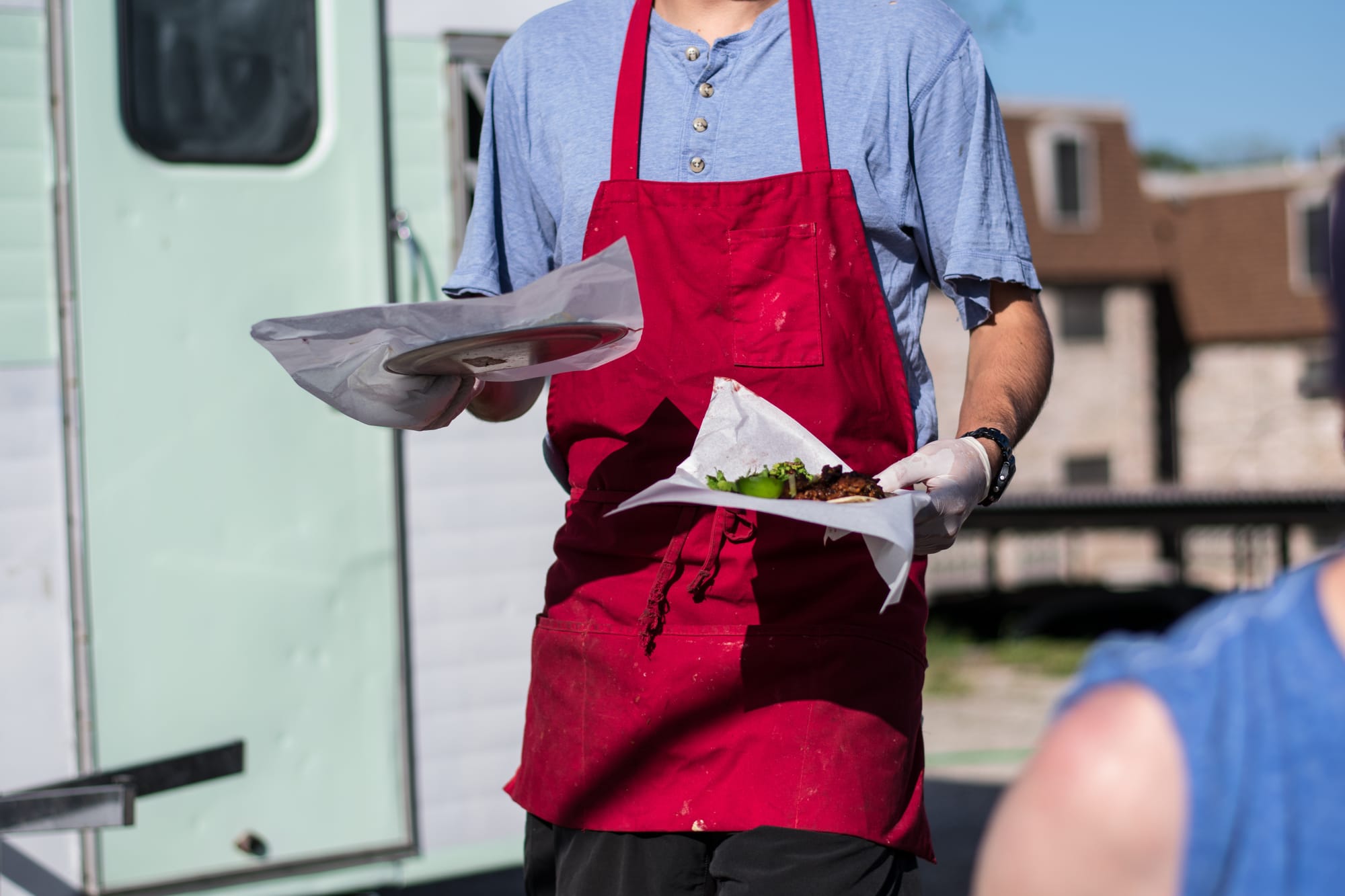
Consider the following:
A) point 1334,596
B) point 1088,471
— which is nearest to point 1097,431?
point 1088,471

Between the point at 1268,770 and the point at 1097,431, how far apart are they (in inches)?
903

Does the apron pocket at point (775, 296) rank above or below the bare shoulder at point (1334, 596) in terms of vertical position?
above

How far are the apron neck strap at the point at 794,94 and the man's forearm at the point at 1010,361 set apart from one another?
0.30 metres

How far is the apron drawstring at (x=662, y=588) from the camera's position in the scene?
1.67 metres

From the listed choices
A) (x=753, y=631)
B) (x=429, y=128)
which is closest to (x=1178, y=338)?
(x=429, y=128)

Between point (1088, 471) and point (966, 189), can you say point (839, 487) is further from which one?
point (1088, 471)

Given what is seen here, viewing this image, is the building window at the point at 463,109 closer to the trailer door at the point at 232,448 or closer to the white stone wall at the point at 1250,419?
the trailer door at the point at 232,448

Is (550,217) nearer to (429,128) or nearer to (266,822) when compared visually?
(429,128)

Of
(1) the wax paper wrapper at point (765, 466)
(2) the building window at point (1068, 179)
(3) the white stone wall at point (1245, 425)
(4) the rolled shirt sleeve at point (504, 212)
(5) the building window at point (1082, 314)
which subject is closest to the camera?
(1) the wax paper wrapper at point (765, 466)

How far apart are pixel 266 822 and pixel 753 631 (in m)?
2.06

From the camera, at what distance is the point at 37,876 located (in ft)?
10.3

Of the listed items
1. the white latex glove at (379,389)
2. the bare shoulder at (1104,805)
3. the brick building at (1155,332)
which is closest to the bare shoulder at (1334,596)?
the bare shoulder at (1104,805)

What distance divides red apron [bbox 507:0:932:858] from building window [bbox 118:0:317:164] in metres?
1.74

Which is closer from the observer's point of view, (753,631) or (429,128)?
(753,631)
